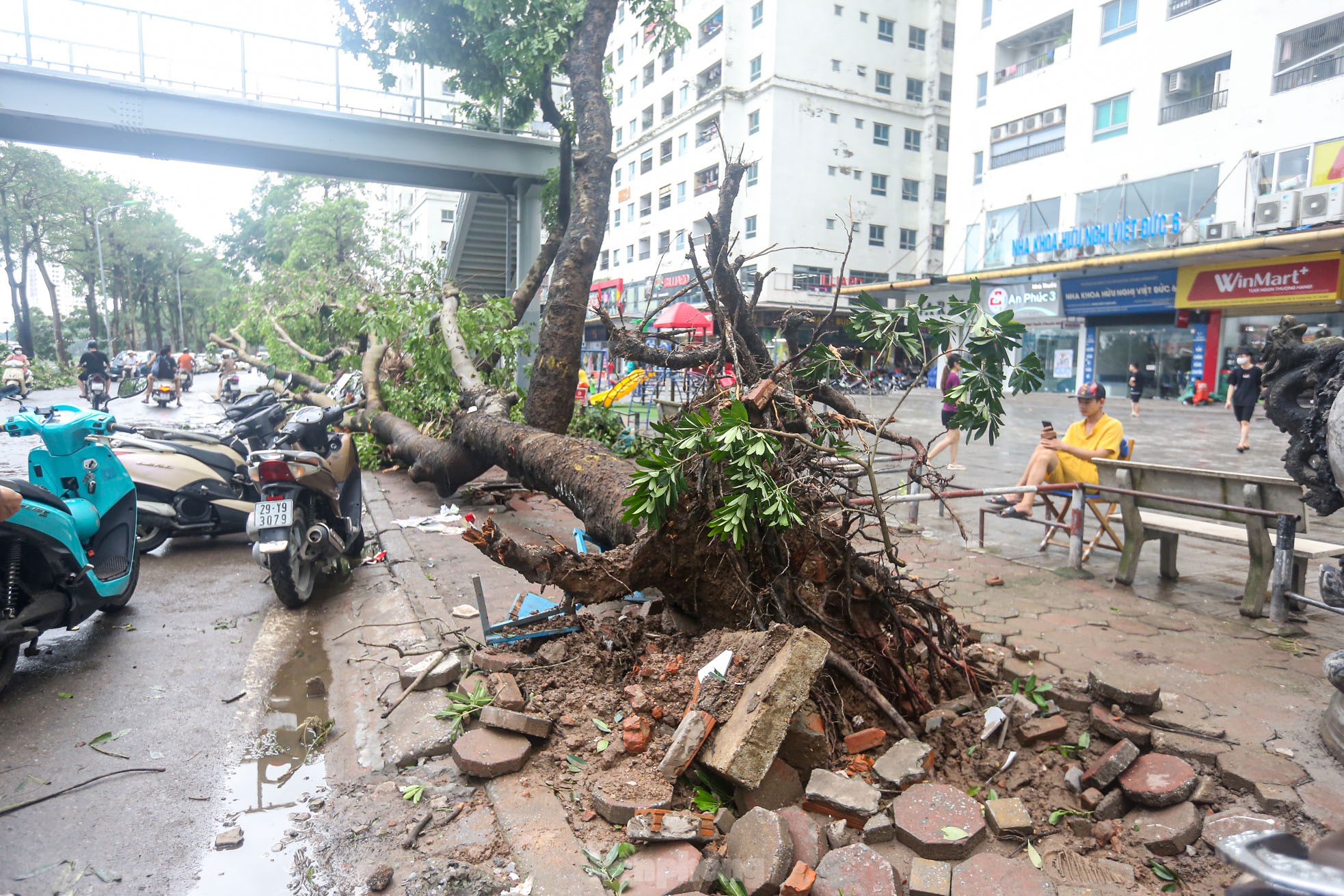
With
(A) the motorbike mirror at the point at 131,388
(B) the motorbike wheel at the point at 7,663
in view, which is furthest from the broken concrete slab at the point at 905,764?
(A) the motorbike mirror at the point at 131,388

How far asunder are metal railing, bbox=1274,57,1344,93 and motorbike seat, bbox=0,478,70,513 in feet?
83.3

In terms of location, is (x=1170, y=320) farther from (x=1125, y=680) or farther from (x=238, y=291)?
(x=238, y=291)

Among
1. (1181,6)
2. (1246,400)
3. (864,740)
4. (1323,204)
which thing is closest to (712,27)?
(1181,6)

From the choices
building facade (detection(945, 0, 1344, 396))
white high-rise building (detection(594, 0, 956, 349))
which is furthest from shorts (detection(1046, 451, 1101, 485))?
white high-rise building (detection(594, 0, 956, 349))

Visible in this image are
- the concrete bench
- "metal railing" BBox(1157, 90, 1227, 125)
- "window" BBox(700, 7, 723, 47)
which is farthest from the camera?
"window" BBox(700, 7, 723, 47)

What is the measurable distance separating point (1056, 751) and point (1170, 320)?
1018 inches

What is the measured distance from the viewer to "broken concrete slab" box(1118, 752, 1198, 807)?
271cm

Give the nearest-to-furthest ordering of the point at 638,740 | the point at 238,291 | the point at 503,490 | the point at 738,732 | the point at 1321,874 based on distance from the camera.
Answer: the point at 1321,874 → the point at 738,732 → the point at 638,740 → the point at 503,490 → the point at 238,291

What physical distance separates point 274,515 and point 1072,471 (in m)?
6.03

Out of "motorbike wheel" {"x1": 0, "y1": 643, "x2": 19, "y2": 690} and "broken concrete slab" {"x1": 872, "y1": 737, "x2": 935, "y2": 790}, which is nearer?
"broken concrete slab" {"x1": 872, "y1": 737, "x2": 935, "y2": 790}

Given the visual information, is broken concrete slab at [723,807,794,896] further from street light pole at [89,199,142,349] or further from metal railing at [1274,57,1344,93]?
street light pole at [89,199,142,349]

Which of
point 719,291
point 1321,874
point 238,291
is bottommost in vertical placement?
point 1321,874

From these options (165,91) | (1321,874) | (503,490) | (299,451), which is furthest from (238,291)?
(1321,874)

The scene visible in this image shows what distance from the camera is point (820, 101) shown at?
120 ft
